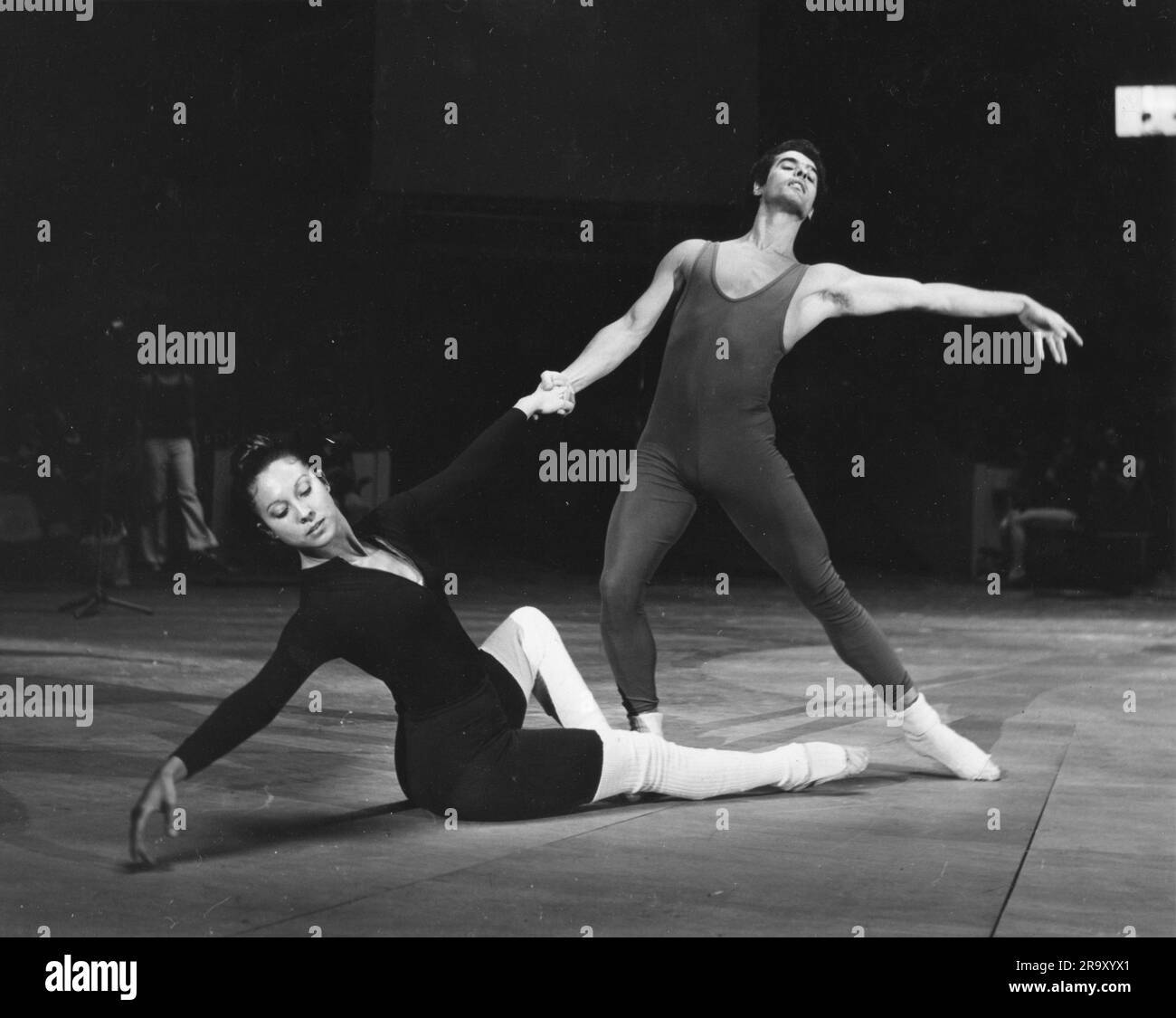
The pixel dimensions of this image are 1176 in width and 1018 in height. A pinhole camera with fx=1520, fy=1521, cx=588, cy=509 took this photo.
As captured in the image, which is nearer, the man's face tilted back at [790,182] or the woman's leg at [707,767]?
the woman's leg at [707,767]

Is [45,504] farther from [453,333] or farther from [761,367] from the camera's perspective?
[761,367]

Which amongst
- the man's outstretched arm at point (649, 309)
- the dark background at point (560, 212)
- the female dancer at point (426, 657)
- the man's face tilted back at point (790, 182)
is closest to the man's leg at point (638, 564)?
the man's outstretched arm at point (649, 309)

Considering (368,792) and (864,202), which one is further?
(864,202)

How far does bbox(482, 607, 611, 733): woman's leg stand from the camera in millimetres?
4449

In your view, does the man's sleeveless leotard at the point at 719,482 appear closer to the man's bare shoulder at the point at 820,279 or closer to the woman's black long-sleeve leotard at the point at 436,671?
the man's bare shoulder at the point at 820,279

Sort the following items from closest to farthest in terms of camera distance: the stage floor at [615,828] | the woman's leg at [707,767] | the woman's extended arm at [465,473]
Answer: the stage floor at [615,828], the woman's extended arm at [465,473], the woman's leg at [707,767]

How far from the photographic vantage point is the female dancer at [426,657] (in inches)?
158

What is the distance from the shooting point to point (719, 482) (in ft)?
16.1

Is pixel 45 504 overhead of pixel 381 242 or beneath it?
beneath

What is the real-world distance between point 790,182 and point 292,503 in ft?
7.02

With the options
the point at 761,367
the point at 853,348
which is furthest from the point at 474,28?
the point at 853,348

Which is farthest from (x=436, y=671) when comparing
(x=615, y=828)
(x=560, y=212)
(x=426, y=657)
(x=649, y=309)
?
(x=560, y=212)

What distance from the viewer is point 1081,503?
39.7 ft

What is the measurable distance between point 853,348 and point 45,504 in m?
6.49
